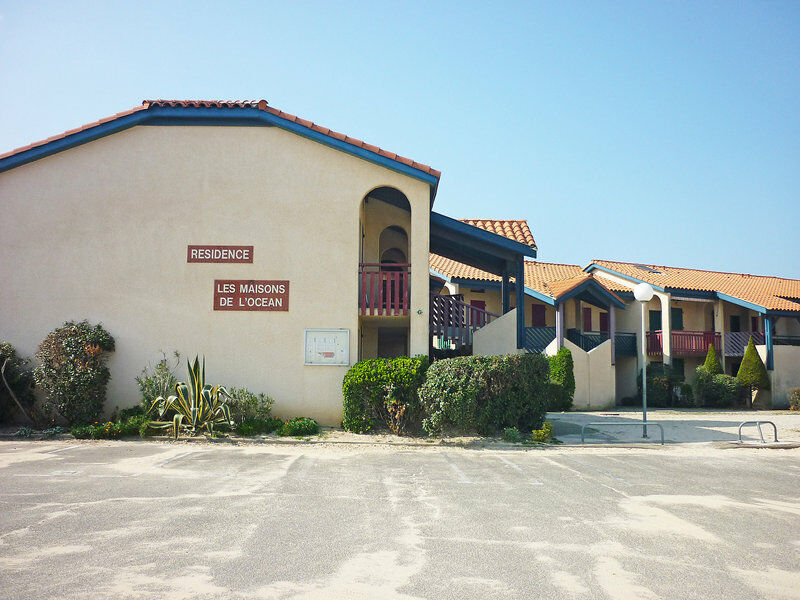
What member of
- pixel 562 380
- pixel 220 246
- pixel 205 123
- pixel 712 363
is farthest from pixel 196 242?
pixel 712 363

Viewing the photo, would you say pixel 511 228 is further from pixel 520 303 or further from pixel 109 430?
pixel 109 430

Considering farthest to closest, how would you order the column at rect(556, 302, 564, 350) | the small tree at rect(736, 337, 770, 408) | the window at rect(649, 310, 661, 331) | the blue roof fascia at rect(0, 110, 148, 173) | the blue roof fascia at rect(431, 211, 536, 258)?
the window at rect(649, 310, 661, 331)
the small tree at rect(736, 337, 770, 408)
the column at rect(556, 302, 564, 350)
the blue roof fascia at rect(431, 211, 536, 258)
the blue roof fascia at rect(0, 110, 148, 173)

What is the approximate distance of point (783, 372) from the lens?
91.1 ft

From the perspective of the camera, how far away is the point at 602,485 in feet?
26.8

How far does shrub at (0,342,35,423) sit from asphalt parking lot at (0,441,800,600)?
3.53 meters

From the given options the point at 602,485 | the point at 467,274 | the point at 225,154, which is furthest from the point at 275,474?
the point at 467,274

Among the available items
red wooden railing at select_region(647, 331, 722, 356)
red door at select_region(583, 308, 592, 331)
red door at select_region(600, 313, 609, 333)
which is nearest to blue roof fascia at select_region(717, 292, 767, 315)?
red wooden railing at select_region(647, 331, 722, 356)

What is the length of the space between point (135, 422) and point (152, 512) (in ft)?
21.4

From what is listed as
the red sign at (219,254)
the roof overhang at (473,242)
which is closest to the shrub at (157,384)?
the red sign at (219,254)

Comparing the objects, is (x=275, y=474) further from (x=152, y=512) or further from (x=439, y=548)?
(x=439, y=548)

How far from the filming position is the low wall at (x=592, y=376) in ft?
81.0

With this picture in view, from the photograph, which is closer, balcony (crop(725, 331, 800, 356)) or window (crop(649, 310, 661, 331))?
balcony (crop(725, 331, 800, 356))

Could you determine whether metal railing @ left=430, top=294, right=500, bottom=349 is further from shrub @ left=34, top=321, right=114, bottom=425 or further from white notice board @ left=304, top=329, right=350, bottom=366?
shrub @ left=34, top=321, right=114, bottom=425

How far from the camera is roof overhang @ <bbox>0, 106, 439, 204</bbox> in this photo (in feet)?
46.0
